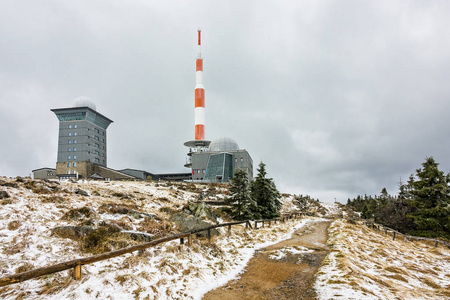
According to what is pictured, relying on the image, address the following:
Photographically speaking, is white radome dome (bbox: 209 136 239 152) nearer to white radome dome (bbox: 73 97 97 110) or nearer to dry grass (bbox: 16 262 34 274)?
white radome dome (bbox: 73 97 97 110)

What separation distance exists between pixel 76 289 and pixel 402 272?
1243 centimetres

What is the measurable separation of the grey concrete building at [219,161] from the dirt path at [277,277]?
2594 inches

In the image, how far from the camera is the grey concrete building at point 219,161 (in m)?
80.8

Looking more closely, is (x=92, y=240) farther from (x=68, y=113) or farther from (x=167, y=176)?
(x=167, y=176)

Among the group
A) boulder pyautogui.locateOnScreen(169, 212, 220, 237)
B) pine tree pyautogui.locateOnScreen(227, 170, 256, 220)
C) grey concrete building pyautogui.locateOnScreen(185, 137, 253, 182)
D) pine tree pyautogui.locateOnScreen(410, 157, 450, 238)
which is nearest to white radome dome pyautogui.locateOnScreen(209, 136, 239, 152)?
grey concrete building pyautogui.locateOnScreen(185, 137, 253, 182)

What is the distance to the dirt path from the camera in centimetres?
823

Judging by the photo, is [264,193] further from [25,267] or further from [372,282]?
[25,267]

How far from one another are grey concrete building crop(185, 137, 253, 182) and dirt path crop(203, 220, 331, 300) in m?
65.9

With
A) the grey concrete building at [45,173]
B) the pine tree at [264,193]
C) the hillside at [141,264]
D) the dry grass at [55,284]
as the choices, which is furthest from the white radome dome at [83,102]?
the dry grass at [55,284]

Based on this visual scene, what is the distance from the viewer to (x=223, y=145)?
9125 cm

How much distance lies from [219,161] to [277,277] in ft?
238

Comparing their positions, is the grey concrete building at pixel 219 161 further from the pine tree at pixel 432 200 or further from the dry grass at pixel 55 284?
the dry grass at pixel 55 284

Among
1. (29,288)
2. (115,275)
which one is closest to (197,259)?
(115,275)

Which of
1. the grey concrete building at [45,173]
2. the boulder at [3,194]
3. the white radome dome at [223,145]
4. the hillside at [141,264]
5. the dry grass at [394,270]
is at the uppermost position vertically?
the white radome dome at [223,145]
